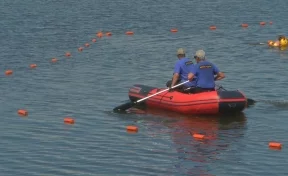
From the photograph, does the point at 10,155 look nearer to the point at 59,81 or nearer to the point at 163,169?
the point at 163,169

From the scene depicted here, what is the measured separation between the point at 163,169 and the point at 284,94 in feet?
29.4

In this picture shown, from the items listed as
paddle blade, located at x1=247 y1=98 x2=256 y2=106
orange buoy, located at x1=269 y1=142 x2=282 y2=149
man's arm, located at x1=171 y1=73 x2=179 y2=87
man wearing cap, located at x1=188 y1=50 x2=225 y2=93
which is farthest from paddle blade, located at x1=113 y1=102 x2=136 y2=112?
orange buoy, located at x1=269 y1=142 x2=282 y2=149

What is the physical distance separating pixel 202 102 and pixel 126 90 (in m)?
4.84

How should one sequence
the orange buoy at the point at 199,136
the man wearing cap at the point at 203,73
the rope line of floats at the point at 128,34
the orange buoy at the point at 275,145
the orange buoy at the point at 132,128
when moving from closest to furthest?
the orange buoy at the point at 275,145 < the rope line of floats at the point at 128,34 < the orange buoy at the point at 199,136 < the orange buoy at the point at 132,128 < the man wearing cap at the point at 203,73

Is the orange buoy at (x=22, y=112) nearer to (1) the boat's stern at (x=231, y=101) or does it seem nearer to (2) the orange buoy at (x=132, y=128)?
(2) the orange buoy at (x=132, y=128)

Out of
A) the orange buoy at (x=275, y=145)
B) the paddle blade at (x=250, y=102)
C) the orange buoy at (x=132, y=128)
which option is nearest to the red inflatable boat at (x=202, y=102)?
the paddle blade at (x=250, y=102)

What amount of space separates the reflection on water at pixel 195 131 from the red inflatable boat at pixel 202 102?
20 centimetres

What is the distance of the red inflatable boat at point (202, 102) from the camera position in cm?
2122

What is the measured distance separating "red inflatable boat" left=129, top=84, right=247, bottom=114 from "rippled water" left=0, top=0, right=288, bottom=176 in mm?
245

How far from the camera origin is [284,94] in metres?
24.6

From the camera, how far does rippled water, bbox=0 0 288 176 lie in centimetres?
1739

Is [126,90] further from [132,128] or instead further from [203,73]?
[132,128]

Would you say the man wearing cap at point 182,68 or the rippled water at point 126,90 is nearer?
the rippled water at point 126,90

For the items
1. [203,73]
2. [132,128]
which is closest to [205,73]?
[203,73]
